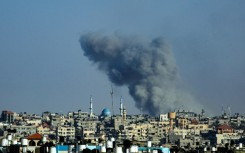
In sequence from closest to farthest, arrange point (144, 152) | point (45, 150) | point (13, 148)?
point (13, 148), point (45, 150), point (144, 152)

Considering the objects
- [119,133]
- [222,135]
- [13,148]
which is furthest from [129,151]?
[119,133]

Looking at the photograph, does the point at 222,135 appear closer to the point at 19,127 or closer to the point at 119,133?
the point at 119,133

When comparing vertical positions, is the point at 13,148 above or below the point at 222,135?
below

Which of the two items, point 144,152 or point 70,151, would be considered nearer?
point 70,151

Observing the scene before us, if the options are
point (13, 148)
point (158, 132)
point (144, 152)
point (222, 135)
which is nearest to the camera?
point (13, 148)

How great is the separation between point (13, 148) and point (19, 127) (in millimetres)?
145070

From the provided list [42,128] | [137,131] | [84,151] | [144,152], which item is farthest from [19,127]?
[84,151]

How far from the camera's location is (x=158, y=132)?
199m

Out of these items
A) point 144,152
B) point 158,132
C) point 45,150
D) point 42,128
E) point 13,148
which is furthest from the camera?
point 158,132

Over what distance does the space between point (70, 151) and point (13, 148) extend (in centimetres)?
466

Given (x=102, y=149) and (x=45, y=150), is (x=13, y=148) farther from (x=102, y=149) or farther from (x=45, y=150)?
(x=102, y=149)

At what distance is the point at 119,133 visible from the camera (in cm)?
18600

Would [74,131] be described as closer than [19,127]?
No

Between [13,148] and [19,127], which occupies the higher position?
[19,127]
